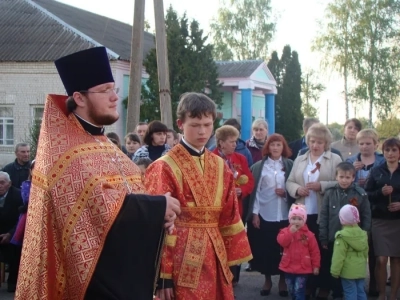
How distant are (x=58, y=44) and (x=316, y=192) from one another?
20.6 metres

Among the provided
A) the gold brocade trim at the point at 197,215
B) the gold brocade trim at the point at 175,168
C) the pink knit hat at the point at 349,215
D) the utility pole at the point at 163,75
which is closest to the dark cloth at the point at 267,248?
the pink knit hat at the point at 349,215

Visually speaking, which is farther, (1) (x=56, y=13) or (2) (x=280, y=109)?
(2) (x=280, y=109)

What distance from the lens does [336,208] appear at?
7.06m

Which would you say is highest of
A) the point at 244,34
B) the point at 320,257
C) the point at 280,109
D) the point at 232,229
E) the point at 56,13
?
the point at 244,34

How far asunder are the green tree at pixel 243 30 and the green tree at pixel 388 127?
14619mm

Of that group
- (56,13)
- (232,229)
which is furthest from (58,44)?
(232,229)

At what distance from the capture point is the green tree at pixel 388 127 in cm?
3458

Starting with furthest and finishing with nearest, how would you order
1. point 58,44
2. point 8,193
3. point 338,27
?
point 338,27
point 58,44
point 8,193

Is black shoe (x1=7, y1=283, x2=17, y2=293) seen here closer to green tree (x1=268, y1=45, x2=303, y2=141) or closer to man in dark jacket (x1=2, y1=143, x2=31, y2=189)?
man in dark jacket (x1=2, y1=143, x2=31, y2=189)

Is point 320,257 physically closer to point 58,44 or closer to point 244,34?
point 58,44

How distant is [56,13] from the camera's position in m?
29.0

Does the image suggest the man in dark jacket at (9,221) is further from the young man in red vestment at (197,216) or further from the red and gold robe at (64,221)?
the red and gold robe at (64,221)

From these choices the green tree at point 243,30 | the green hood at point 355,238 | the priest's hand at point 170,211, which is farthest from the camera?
the green tree at point 243,30

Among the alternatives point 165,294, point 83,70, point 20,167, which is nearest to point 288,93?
point 20,167
